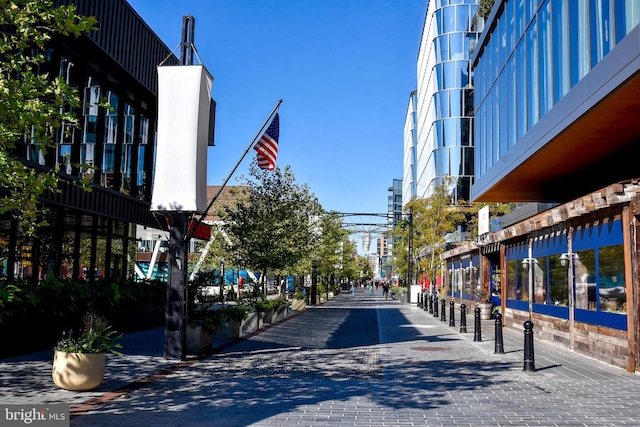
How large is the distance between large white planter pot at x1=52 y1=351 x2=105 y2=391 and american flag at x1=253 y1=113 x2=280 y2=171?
926 centimetres

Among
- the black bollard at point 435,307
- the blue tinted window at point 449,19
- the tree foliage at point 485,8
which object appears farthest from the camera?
the blue tinted window at point 449,19

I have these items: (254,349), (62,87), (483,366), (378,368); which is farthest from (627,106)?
(62,87)

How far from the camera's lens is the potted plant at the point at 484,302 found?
93.2ft

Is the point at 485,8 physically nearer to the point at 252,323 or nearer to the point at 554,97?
the point at 554,97

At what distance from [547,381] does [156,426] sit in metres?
6.93

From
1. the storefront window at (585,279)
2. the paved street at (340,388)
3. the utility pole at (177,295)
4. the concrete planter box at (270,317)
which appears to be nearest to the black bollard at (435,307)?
the concrete planter box at (270,317)

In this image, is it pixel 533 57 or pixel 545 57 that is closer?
pixel 545 57

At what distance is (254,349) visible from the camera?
51.2 ft

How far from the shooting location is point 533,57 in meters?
21.5

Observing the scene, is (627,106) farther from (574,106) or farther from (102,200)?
(102,200)

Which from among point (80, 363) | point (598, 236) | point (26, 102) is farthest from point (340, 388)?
point (598, 236)

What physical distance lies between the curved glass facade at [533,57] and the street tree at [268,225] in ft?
29.9

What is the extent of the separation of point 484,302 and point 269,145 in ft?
50.5

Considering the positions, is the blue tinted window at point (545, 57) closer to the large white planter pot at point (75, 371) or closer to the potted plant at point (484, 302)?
the potted plant at point (484, 302)
